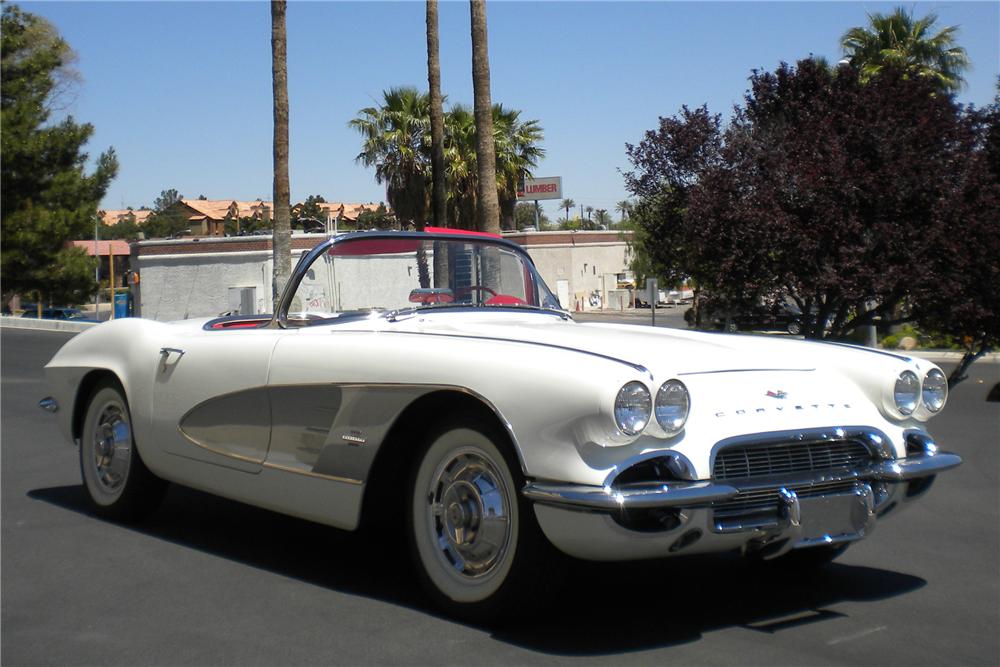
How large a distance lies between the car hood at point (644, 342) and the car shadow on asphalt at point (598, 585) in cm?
79

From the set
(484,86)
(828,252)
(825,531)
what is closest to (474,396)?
(825,531)

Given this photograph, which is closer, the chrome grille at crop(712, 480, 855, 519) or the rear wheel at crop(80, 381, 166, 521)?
the chrome grille at crop(712, 480, 855, 519)

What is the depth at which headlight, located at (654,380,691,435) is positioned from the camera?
361 centimetres

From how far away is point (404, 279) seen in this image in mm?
5332

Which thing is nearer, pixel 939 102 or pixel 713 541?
pixel 713 541

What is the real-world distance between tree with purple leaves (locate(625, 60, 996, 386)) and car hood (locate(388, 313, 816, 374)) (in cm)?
989

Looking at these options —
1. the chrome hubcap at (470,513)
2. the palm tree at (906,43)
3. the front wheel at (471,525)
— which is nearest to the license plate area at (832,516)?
the front wheel at (471,525)

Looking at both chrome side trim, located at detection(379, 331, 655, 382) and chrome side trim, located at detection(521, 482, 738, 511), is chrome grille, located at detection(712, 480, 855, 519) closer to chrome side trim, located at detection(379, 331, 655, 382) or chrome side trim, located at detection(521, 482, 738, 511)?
chrome side trim, located at detection(521, 482, 738, 511)

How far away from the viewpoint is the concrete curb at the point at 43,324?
2966 cm

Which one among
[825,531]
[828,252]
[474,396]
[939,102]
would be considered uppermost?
[939,102]

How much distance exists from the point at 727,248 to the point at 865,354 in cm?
1078

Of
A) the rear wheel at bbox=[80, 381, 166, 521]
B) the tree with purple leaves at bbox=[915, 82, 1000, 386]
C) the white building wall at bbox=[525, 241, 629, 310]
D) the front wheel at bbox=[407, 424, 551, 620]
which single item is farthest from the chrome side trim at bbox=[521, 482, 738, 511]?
the white building wall at bbox=[525, 241, 629, 310]

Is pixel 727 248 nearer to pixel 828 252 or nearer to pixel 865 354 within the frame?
pixel 828 252

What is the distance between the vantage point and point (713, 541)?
3.68m
